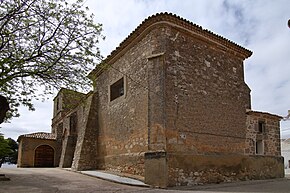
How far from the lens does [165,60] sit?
10508 millimetres

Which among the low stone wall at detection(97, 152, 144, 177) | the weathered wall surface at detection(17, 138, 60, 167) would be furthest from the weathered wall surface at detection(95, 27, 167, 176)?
the weathered wall surface at detection(17, 138, 60, 167)

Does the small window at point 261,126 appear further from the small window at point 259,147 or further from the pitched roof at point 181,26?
the pitched roof at point 181,26

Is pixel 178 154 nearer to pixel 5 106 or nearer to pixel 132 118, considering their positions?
pixel 132 118

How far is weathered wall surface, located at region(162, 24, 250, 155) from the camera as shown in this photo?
1034 cm

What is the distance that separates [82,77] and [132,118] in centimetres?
354

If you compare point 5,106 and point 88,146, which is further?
point 88,146

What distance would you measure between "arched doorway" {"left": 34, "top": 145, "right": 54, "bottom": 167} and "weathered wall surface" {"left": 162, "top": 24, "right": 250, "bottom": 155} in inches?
609

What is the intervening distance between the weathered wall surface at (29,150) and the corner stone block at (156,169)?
1471cm

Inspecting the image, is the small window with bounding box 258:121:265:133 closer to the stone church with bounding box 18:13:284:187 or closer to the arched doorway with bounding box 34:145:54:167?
the stone church with bounding box 18:13:284:187

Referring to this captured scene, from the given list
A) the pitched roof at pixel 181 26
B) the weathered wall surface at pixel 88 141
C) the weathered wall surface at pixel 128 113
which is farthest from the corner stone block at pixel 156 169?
the weathered wall surface at pixel 88 141

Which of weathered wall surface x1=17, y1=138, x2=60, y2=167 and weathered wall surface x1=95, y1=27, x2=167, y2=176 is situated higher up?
weathered wall surface x1=95, y1=27, x2=167, y2=176

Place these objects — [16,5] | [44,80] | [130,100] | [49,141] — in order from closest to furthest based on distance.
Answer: [16,5]
[44,80]
[130,100]
[49,141]

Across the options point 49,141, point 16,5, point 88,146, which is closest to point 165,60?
point 16,5

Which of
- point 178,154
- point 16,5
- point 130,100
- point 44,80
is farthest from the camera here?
point 130,100
